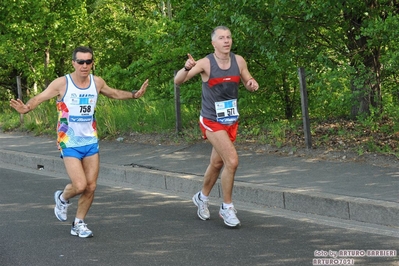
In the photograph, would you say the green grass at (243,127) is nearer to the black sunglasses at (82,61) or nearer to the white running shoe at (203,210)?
the white running shoe at (203,210)

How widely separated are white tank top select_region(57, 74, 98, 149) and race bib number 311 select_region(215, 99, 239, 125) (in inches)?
45.3

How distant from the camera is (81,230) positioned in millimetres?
7141

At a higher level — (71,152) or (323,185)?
(71,152)

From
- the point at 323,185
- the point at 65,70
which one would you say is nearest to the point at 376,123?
the point at 323,185

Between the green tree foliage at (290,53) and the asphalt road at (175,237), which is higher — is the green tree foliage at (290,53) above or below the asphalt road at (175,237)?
above

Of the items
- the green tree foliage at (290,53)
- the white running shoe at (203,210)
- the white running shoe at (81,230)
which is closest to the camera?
the white running shoe at (81,230)

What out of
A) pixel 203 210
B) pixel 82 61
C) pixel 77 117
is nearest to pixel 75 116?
pixel 77 117

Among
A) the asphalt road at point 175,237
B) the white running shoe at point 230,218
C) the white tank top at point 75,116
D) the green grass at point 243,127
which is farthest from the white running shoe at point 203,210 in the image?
the green grass at point 243,127

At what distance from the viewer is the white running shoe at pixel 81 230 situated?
23.4 ft

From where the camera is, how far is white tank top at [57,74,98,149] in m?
6.93

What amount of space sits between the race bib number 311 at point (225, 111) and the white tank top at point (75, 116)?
1.15 metres

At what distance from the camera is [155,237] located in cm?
702

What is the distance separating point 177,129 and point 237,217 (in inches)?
213

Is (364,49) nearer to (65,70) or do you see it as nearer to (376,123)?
(376,123)
